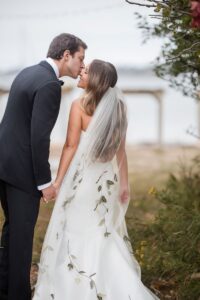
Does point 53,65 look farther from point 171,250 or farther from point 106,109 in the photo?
point 171,250

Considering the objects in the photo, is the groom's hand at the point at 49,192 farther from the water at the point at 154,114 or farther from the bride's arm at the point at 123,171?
the water at the point at 154,114

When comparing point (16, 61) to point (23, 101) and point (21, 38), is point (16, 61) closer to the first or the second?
point (21, 38)

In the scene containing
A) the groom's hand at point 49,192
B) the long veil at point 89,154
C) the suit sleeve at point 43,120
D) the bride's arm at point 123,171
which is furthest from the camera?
the bride's arm at point 123,171

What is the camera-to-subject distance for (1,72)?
2072 cm

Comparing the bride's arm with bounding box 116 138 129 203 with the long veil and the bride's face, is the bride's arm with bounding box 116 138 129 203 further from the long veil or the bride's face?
the bride's face

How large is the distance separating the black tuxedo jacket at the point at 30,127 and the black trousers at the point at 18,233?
0.09 metres

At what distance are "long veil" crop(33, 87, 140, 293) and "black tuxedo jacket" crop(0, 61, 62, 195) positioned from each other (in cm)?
46

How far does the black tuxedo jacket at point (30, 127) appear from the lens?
4320 millimetres

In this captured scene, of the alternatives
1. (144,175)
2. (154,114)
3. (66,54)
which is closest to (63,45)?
(66,54)

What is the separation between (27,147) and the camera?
14.6 ft

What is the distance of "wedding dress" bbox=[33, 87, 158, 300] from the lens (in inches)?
185

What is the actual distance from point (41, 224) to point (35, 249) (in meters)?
0.32

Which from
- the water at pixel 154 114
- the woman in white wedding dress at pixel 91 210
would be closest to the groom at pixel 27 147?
the woman in white wedding dress at pixel 91 210

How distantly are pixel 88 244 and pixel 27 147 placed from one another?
90 cm
